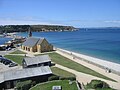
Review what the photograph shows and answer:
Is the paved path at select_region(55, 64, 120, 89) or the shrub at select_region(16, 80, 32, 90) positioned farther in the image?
the paved path at select_region(55, 64, 120, 89)

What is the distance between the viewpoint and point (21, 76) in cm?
3048

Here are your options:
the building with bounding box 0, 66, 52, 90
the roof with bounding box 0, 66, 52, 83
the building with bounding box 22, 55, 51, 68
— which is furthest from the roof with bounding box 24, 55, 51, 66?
the roof with bounding box 0, 66, 52, 83

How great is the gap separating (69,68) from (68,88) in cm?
1308

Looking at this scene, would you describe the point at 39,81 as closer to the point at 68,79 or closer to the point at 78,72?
the point at 68,79

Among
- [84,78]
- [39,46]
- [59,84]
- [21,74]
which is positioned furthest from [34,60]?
[39,46]

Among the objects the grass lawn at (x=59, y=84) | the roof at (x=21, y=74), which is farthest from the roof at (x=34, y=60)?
the grass lawn at (x=59, y=84)

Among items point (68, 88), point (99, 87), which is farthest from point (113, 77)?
point (68, 88)

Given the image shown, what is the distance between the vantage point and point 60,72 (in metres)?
36.6

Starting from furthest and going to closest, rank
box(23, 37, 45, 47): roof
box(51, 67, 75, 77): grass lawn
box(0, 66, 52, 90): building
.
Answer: box(23, 37, 45, 47): roof < box(51, 67, 75, 77): grass lawn < box(0, 66, 52, 90): building

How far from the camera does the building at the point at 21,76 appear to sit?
97.6ft

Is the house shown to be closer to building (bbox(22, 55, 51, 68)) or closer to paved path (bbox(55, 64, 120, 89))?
building (bbox(22, 55, 51, 68))

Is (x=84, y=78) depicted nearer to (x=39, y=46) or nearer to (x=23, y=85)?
(x=23, y=85)

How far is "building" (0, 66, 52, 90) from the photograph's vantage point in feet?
97.6

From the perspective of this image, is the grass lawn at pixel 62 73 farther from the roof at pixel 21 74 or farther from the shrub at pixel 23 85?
the shrub at pixel 23 85
